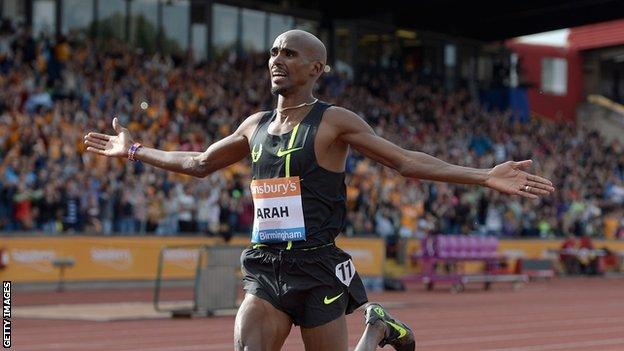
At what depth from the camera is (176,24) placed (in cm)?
3572

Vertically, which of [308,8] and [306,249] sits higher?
[308,8]

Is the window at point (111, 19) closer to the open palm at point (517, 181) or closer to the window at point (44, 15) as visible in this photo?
the window at point (44, 15)

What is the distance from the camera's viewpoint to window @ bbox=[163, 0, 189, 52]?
1394 inches

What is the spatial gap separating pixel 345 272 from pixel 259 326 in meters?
0.52

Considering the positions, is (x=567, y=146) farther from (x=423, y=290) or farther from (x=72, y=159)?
(x=72, y=159)

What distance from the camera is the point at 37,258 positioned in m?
21.5

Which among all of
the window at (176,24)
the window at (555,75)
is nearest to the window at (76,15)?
the window at (176,24)

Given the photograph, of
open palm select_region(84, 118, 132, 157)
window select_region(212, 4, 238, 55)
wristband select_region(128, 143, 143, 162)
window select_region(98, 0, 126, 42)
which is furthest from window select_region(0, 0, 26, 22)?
wristband select_region(128, 143, 143, 162)

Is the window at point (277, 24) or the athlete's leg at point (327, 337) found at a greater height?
the window at point (277, 24)

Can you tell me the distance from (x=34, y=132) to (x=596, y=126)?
32.6m

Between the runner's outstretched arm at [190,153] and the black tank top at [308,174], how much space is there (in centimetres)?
31

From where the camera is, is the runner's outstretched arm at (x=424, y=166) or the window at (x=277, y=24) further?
the window at (x=277, y=24)

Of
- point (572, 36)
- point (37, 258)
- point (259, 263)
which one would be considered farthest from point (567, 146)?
point (259, 263)

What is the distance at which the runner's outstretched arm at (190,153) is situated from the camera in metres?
6.49
